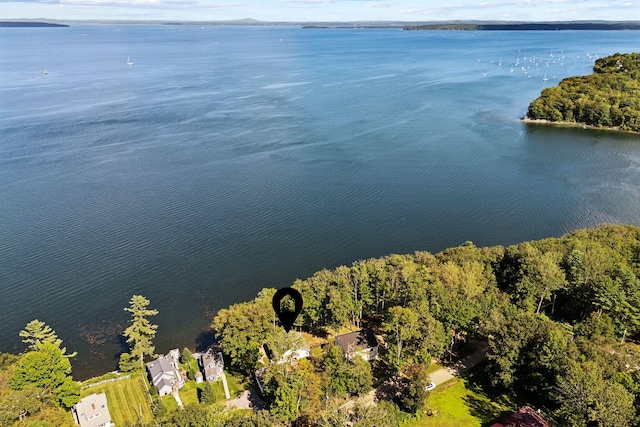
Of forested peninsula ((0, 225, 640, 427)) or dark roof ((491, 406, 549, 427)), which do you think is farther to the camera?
forested peninsula ((0, 225, 640, 427))

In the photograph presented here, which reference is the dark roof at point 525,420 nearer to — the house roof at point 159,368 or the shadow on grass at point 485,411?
the shadow on grass at point 485,411

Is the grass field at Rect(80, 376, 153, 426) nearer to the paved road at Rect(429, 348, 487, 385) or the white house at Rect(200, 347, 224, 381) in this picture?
the white house at Rect(200, 347, 224, 381)

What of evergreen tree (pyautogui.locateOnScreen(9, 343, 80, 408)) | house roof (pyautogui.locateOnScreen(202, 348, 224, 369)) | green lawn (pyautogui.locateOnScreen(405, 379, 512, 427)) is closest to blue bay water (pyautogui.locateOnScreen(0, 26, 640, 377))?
house roof (pyautogui.locateOnScreen(202, 348, 224, 369))

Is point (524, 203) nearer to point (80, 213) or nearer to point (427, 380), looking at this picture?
point (427, 380)

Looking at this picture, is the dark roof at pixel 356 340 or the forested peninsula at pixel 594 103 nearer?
the dark roof at pixel 356 340

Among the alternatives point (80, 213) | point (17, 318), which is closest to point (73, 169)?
point (80, 213)

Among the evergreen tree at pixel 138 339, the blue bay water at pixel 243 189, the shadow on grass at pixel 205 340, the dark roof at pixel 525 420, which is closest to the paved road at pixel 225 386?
the shadow on grass at pixel 205 340

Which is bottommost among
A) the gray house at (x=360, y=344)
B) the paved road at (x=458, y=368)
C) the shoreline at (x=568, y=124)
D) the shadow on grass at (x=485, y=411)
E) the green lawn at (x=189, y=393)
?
the green lawn at (x=189, y=393)
